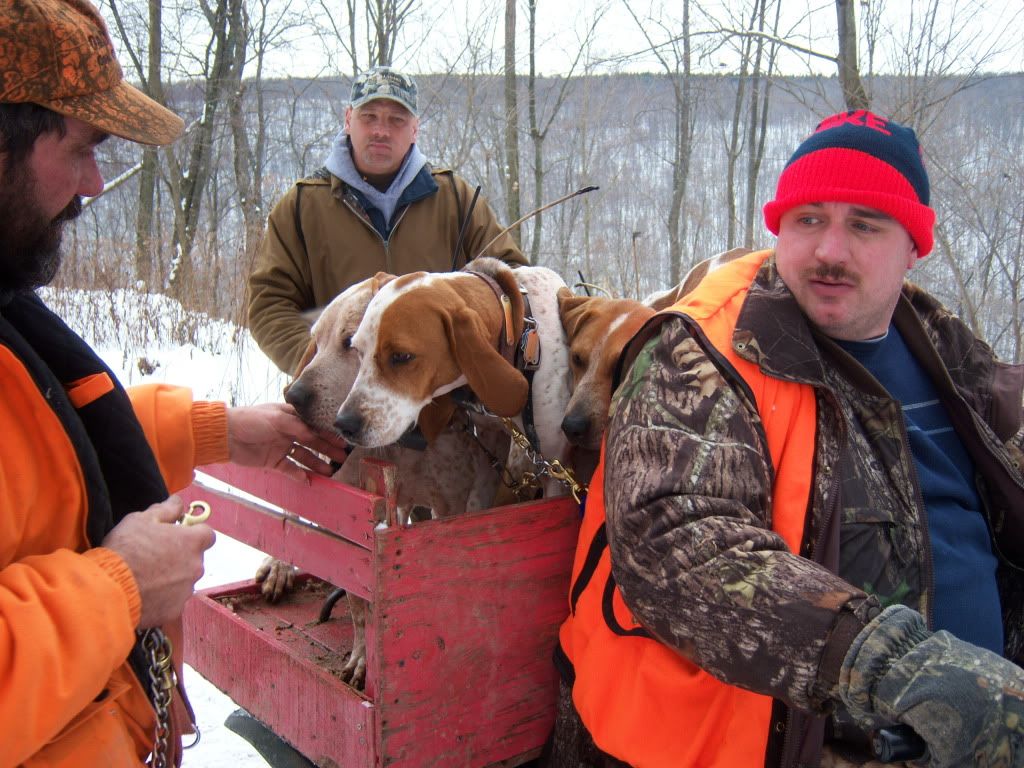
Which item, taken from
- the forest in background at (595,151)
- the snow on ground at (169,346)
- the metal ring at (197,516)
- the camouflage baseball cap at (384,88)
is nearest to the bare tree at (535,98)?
the forest in background at (595,151)

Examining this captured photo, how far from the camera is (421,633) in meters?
1.85

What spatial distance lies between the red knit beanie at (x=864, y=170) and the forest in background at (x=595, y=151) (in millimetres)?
2663

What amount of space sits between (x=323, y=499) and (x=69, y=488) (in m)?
0.74

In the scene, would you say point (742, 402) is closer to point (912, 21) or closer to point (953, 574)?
point (953, 574)

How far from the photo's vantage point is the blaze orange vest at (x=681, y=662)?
5.11 ft

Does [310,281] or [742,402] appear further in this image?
[310,281]

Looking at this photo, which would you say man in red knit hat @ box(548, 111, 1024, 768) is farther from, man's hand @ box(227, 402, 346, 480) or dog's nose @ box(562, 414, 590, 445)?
man's hand @ box(227, 402, 346, 480)

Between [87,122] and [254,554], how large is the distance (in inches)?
152

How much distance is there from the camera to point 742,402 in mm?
1629

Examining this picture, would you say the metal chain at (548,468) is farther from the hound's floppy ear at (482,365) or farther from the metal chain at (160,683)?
the metal chain at (160,683)

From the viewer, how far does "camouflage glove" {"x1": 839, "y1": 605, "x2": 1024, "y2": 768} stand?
1194 millimetres

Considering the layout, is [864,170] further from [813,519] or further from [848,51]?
[848,51]

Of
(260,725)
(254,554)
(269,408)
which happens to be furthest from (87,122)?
(254,554)

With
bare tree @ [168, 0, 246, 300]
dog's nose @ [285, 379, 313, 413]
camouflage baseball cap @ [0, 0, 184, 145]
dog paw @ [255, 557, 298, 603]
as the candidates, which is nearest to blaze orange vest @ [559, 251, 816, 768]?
dog's nose @ [285, 379, 313, 413]
